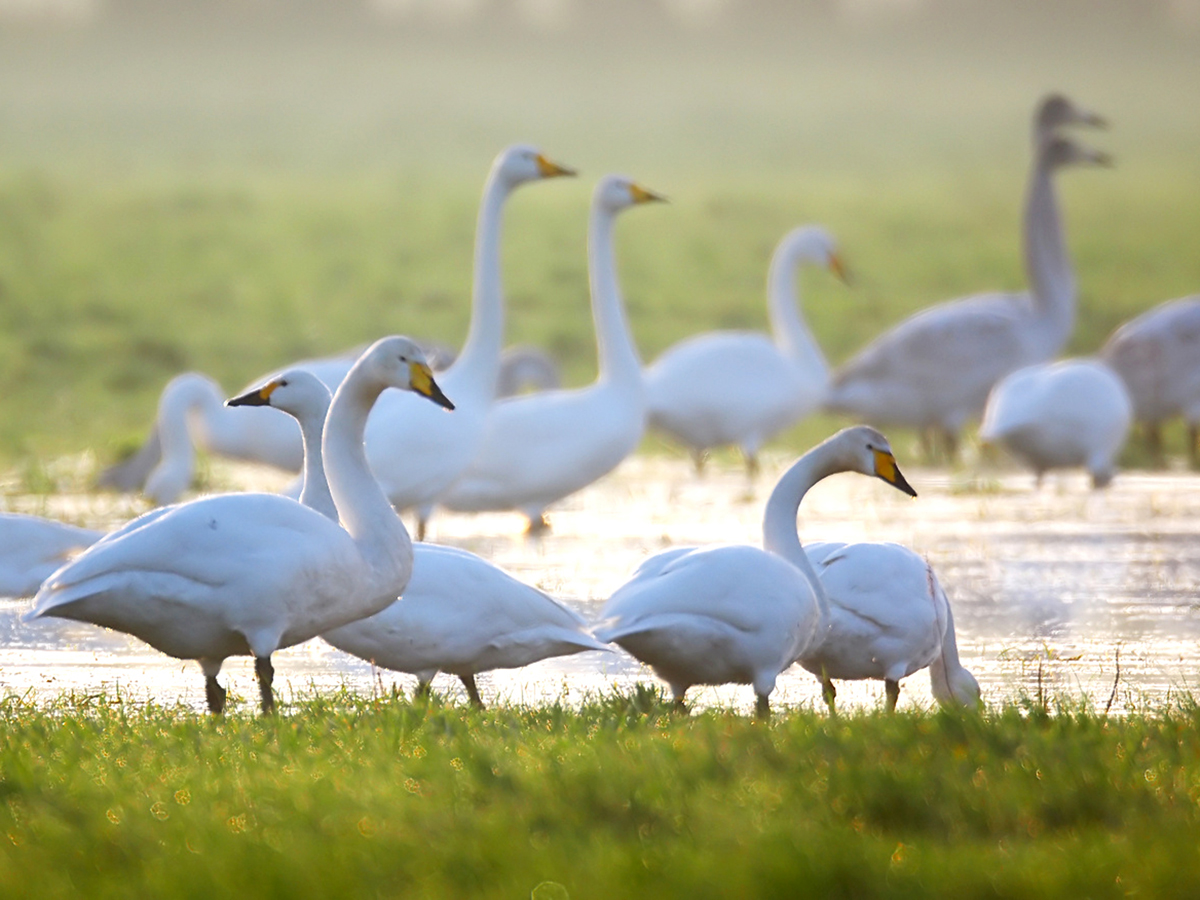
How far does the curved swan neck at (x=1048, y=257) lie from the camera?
51.7 feet

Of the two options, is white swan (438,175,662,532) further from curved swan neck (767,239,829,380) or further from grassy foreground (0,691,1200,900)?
grassy foreground (0,691,1200,900)

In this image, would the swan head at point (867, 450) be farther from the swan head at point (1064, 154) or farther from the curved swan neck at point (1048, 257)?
the swan head at point (1064, 154)

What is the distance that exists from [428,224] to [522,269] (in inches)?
236

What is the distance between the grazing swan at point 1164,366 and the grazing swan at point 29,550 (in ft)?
32.7

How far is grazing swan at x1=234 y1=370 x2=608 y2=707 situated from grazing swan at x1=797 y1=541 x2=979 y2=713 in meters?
0.79

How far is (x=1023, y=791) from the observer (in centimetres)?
382

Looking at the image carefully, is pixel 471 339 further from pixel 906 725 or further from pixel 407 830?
pixel 407 830

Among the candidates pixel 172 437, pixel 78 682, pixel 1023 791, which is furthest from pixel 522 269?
pixel 1023 791

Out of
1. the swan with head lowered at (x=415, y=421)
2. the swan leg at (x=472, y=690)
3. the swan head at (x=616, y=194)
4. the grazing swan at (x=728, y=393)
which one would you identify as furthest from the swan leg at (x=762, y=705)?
the grazing swan at (x=728, y=393)

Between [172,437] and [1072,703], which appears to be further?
[172,437]

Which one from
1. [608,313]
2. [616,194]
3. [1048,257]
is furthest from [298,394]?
[1048,257]

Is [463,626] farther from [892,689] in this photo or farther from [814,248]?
[814,248]

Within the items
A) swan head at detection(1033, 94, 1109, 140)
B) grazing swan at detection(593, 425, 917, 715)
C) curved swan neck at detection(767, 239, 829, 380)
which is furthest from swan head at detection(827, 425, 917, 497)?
swan head at detection(1033, 94, 1109, 140)

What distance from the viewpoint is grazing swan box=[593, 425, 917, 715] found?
17.0 ft
